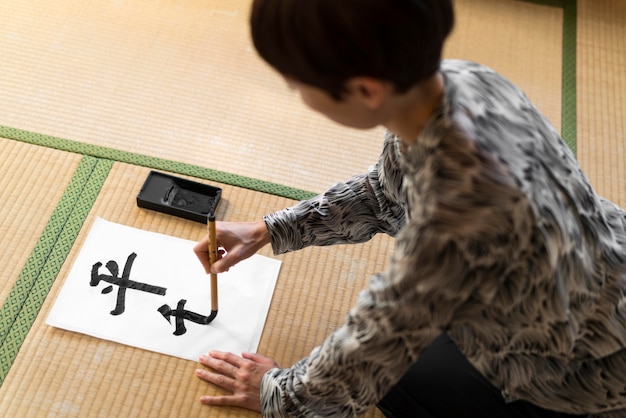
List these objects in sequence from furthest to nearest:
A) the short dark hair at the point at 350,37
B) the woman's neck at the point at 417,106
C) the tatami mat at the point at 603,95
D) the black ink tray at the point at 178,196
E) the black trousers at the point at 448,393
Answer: the tatami mat at the point at 603,95
the black ink tray at the point at 178,196
the black trousers at the point at 448,393
the woman's neck at the point at 417,106
the short dark hair at the point at 350,37

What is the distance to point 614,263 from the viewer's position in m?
0.93

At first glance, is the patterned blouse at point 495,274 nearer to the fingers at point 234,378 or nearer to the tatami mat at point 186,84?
the fingers at point 234,378

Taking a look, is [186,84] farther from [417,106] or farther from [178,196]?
[417,106]

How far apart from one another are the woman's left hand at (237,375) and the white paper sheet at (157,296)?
0.05 metres

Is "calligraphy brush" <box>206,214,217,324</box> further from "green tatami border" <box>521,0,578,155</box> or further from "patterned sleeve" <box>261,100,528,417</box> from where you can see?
"green tatami border" <box>521,0,578,155</box>

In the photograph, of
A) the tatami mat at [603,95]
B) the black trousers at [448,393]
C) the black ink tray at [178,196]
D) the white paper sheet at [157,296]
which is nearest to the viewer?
the black trousers at [448,393]

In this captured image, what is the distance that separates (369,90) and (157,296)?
0.83m

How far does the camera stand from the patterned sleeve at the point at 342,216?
1264 mm

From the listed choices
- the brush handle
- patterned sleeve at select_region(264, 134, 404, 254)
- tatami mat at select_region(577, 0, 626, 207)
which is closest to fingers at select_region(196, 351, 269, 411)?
the brush handle

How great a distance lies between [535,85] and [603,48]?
Result: 1.10ft

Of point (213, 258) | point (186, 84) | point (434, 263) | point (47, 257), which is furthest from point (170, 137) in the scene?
point (434, 263)

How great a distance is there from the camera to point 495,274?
81 cm

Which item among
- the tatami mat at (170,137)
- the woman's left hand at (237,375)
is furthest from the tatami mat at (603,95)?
the woman's left hand at (237,375)

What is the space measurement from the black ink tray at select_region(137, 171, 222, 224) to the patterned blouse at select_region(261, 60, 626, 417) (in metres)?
0.57
